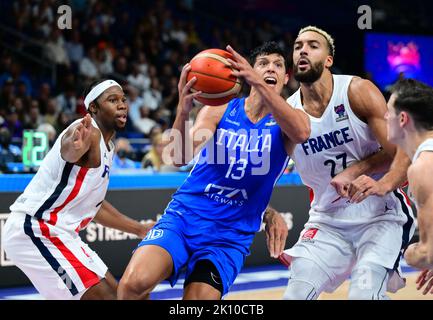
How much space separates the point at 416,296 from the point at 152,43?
9.41 m

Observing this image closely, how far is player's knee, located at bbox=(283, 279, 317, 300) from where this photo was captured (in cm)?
480

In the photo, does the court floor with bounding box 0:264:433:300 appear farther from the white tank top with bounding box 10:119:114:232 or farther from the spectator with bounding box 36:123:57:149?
the spectator with bounding box 36:123:57:149

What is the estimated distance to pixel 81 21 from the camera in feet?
49.0

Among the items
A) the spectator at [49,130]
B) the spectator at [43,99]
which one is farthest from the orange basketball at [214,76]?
the spectator at [43,99]

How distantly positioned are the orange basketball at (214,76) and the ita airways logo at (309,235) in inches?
47.6

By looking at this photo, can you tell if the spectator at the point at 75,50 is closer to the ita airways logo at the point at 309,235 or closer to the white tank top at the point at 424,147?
the ita airways logo at the point at 309,235

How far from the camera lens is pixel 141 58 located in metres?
14.9

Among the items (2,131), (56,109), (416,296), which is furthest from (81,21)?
(416,296)

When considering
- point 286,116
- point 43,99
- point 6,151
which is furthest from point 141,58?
point 286,116

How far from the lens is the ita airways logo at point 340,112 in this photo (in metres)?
5.04

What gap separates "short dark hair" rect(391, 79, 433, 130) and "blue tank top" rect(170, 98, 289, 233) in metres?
1.04

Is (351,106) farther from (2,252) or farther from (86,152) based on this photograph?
(2,252)

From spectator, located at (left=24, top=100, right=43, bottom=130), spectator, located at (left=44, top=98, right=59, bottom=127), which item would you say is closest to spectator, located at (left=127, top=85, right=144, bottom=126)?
spectator, located at (left=44, top=98, right=59, bottom=127)

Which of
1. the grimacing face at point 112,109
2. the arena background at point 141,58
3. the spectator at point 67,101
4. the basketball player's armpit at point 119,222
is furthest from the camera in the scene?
the spectator at point 67,101
